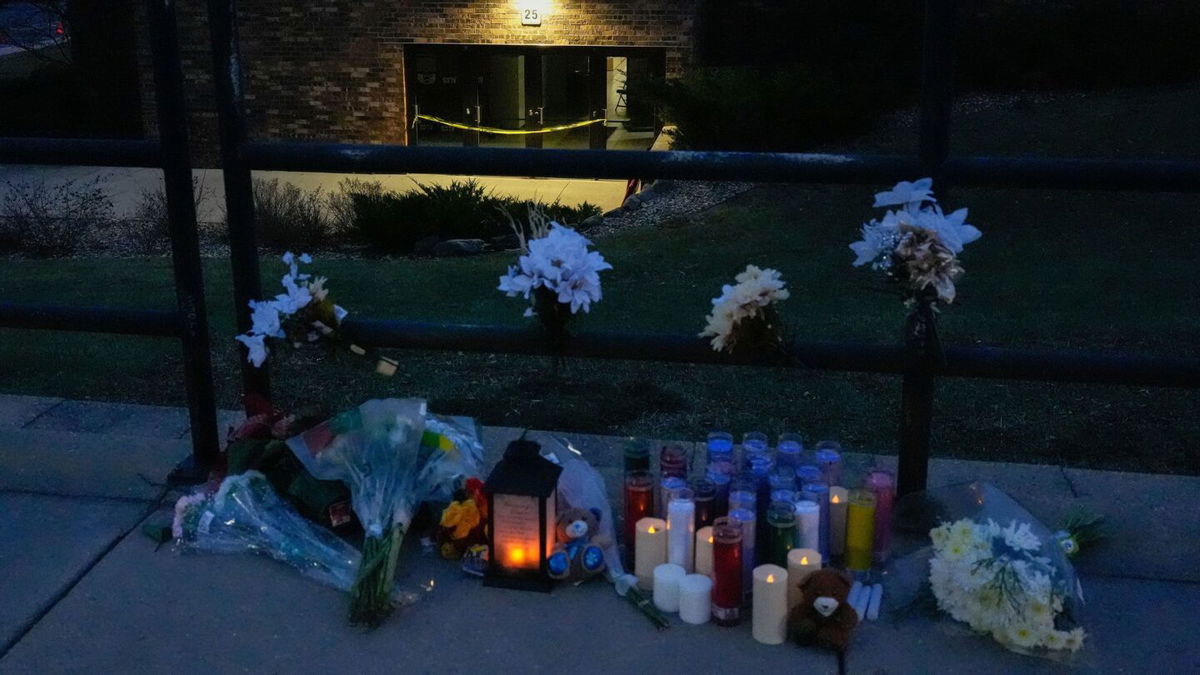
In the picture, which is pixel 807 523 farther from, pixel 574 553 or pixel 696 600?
pixel 574 553

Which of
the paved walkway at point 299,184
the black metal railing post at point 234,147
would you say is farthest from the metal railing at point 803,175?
the paved walkway at point 299,184

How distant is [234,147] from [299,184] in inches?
525

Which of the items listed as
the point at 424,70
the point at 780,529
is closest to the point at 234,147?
the point at 780,529

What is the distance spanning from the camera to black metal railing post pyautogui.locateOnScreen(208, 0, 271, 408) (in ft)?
11.8

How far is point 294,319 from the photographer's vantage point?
361cm

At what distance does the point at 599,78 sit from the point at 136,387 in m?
15.6

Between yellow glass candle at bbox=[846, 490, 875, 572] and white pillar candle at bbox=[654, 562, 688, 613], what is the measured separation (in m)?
0.46

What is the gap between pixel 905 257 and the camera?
317cm

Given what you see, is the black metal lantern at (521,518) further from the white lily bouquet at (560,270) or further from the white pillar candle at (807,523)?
the white pillar candle at (807,523)

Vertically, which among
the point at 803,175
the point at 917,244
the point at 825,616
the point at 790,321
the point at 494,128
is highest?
the point at 803,175

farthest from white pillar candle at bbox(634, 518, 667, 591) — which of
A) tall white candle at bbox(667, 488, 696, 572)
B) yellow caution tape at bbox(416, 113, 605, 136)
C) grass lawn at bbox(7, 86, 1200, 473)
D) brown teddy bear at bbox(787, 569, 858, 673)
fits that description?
yellow caution tape at bbox(416, 113, 605, 136)

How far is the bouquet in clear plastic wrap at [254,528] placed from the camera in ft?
11.2

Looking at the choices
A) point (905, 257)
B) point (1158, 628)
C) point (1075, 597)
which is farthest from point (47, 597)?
point (1158, 628)

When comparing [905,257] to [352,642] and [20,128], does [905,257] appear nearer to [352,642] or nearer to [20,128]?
[352,642]
